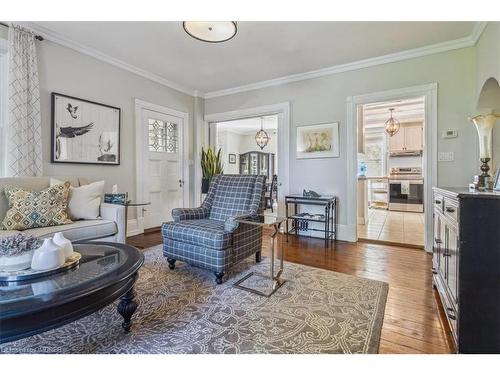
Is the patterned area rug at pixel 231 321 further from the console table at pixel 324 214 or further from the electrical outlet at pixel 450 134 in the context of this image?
the electrical outlet at pixel 450 134

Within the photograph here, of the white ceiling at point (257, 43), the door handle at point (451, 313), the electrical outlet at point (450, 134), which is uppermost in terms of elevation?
the white ceiling at point (257, 43)

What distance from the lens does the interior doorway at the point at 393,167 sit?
17.6ft

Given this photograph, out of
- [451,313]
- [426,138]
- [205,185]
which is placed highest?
[426,138]

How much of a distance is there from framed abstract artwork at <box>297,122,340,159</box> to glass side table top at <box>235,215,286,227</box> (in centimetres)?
181

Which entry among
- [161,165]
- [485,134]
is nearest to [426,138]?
[485,134]

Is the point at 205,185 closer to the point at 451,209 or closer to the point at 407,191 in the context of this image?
the point at 451,209

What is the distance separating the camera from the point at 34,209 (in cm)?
224

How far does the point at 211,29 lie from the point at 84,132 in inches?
88.3

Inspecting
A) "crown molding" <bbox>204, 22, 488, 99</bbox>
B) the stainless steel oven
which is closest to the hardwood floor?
"crown molding" <bbox>204, 22, 488, 99</bbox>

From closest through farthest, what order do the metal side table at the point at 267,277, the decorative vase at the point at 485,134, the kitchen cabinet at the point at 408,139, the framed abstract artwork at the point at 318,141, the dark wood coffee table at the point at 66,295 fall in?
the dark wood coffee table at the point at 66,295, the decorative vase at the point at 485,134, the metal side table at the point at 267,277, the framed abstract artwork at the point at 318,141, the kitchen cabinet at the point at 408,139

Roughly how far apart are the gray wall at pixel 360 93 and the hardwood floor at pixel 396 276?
0.72 metres

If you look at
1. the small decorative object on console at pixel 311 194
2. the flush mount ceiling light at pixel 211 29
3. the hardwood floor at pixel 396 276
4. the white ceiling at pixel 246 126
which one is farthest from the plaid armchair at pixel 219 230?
the white ceiling at pixel 246 126

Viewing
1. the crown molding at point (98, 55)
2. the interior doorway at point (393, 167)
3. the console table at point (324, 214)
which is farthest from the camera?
the interior doorway at point (393, 167)
